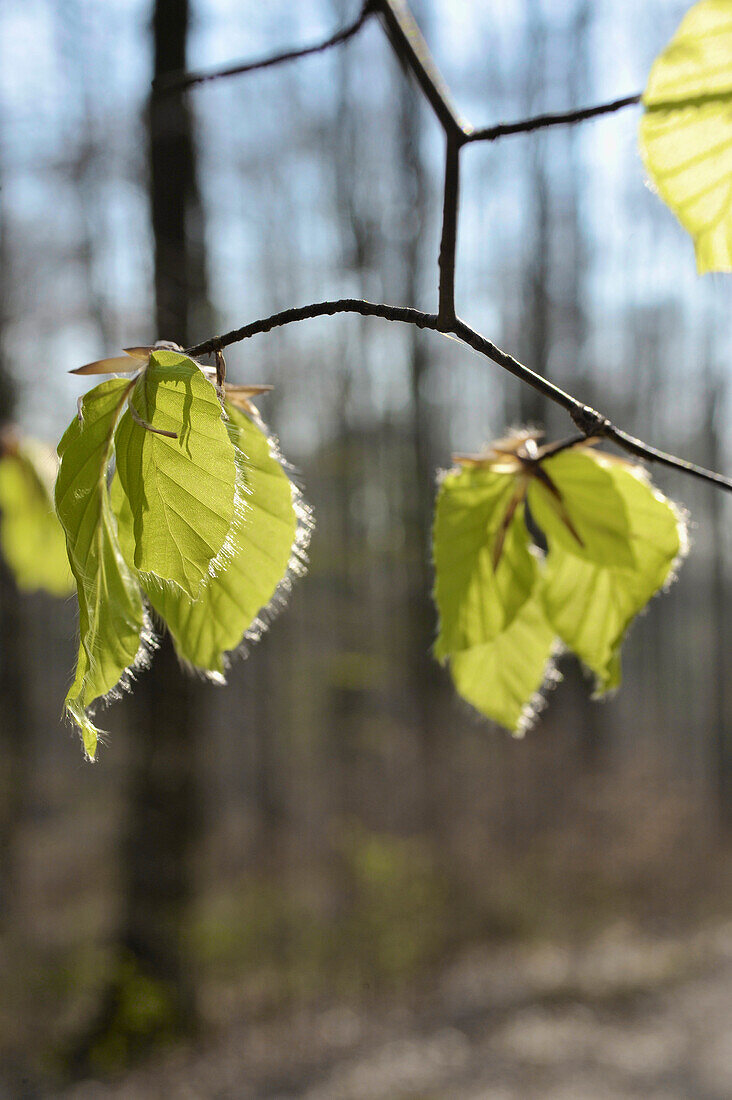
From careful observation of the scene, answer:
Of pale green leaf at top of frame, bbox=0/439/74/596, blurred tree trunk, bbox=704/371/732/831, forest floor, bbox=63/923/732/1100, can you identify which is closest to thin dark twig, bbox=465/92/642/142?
pale green leaf at top of frame, bbox=0/439/74/596

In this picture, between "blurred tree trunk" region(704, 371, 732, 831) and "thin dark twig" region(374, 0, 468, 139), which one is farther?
"blurred tree trunk" region(704, 371, 732, 831)

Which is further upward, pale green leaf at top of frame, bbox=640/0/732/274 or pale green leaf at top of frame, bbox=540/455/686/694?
pale green leaf at top of frame, bbox=640/0/732/274

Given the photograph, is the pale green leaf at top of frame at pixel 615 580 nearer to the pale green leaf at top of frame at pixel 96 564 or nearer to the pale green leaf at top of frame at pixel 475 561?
the pale green leaf at top of frame at pixel 475 561

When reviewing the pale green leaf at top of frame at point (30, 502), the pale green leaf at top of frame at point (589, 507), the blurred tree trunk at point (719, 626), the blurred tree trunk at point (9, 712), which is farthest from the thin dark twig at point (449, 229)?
the blurred tree trunk at point (719, 626)

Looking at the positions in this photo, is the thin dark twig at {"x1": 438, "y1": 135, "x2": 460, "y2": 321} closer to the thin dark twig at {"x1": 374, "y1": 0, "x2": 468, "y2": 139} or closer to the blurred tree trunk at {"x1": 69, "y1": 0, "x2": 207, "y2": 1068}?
the thin dark twig at {"x1": 374, "y1": 0, "x2": 468, "y2": 139}

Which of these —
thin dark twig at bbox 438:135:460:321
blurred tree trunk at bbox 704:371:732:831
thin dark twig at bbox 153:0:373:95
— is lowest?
blurred tree trunk at bbox 704:371:732:831

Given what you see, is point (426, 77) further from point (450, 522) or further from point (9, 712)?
point (9, 712)
